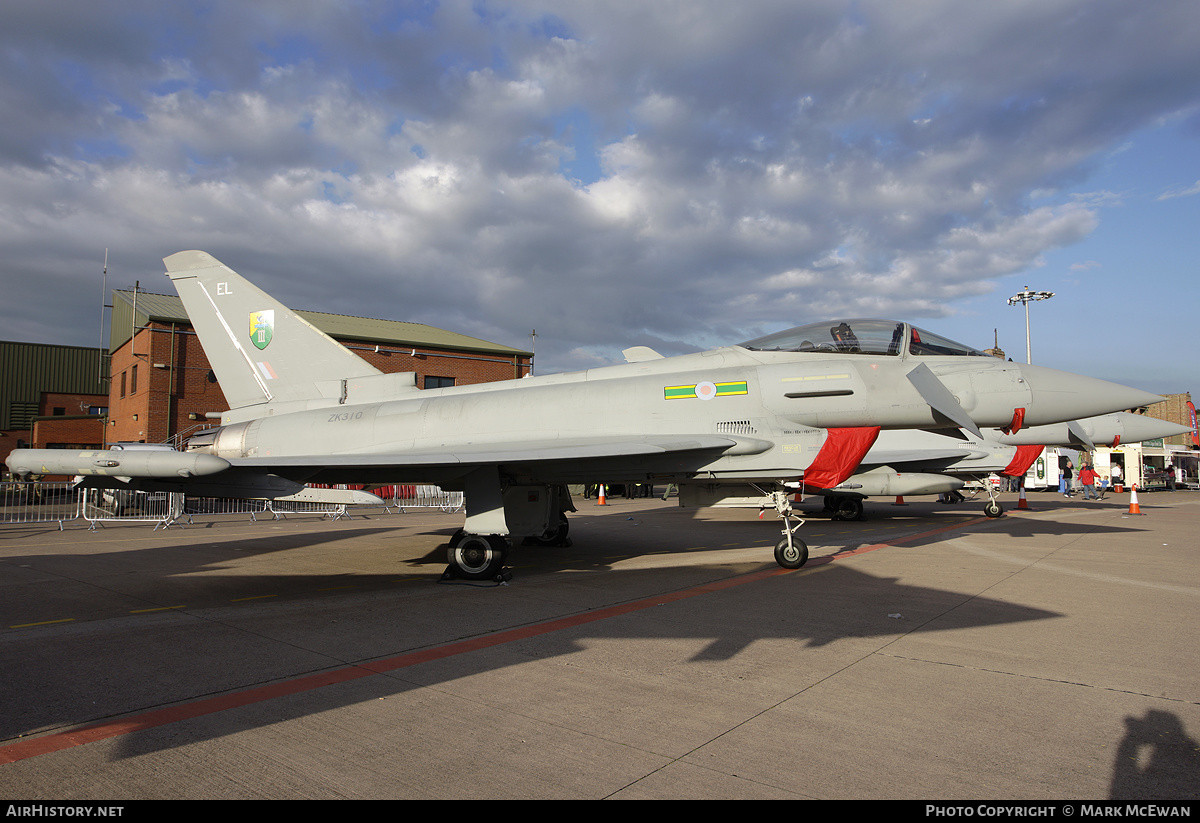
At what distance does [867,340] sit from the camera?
8.58 metres

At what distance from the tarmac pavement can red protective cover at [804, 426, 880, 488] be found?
52.5 inches

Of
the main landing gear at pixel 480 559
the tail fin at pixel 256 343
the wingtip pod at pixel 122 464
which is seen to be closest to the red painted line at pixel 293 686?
the main landing gear at pixel 480 559

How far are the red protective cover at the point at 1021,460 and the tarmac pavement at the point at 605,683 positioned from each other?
34.8 ft

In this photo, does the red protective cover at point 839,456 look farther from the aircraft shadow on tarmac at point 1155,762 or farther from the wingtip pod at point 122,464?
the wingtip pod at point 122,464

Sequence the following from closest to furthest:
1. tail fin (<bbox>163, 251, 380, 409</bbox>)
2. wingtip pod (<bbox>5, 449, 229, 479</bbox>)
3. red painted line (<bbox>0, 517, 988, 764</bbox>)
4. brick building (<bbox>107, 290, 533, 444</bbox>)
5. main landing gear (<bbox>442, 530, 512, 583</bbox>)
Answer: red painted line (<bbox>0, 517, 988, 764</bbox>) < wingtip pod (<bbox>5, 449, 229, 479</bbox>) < main landing gear (<bbox>442, 530, 512, 583</bbox>) < tail fin (<bbox>163, 251, 380, 409</bbox>) < brick building (<bbox>107, 290, 533, 444</bbox>)

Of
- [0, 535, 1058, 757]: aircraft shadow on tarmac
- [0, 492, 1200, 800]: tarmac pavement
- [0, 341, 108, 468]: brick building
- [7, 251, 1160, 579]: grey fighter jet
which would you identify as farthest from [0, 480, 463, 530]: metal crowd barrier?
[0, 341, 108, 468]: brick building

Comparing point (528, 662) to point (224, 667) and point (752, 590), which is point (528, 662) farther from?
point (752, 590)

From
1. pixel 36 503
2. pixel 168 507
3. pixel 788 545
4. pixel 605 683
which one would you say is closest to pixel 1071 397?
pixel 788 545

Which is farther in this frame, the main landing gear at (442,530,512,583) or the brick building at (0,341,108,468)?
the brick building at (0,341,108,468)

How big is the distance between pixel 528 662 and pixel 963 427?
640 centimetres

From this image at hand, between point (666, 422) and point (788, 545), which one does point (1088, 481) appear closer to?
point (788, 545)

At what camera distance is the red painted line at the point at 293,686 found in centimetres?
326

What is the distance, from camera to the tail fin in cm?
998

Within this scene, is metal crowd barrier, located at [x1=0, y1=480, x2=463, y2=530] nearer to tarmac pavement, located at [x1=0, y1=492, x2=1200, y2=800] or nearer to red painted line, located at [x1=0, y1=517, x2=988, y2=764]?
tarmac pavement, located at [x1=0, y1=492, x2=1200, y2=800]
